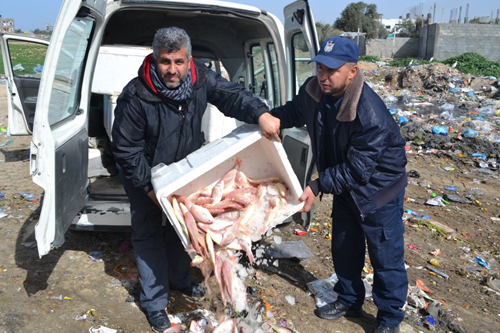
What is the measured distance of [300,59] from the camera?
178 inches

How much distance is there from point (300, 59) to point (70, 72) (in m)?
2.12

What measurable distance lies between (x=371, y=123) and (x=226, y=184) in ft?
3.49

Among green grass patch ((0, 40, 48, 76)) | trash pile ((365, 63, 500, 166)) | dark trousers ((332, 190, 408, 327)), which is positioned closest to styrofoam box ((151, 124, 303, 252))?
dark trousers ((332, 190, 408, 327))

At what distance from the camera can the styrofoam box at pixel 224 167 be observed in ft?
9.32

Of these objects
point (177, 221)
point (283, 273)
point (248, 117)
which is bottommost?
point (283, 273)

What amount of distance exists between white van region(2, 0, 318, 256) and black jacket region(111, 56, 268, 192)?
503mm

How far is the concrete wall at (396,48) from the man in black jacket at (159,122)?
98.4ft

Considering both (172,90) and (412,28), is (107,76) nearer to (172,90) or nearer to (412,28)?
(172,90)

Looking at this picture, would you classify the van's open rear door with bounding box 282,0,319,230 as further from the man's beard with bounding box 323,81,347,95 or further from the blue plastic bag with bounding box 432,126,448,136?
the blue plastic bag with bounding box 432,126,448,136

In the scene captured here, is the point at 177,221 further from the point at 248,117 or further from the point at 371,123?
the point at 371,123

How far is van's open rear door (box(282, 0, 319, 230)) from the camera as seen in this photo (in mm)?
3949

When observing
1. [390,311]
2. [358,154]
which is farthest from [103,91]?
[390,311]

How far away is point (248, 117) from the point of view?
3193 mm

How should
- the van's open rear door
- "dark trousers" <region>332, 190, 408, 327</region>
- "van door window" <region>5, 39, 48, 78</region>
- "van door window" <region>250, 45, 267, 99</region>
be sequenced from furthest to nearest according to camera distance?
"van door window" <region>5, 39, 48, 78</region>
"van door window" <region>250, 45, 267, 99</region>
the van's open rear door
"dark trousers" <region>332, 190, 408, 327</region>
